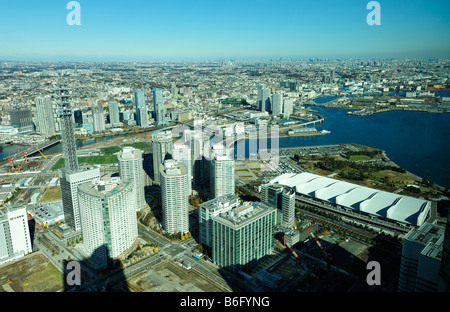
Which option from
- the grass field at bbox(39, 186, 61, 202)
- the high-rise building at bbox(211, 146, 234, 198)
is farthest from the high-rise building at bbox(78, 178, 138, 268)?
the grass field at bbox(39, 186, 61, 202)

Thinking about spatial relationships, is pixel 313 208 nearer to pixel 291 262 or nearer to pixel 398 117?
pixel 291 262

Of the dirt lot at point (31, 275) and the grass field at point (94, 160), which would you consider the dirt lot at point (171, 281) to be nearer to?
the dirt lot at point (31, 275)

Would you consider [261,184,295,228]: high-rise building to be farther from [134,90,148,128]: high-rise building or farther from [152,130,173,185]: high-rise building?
[134,90,148,128]: high-rise building

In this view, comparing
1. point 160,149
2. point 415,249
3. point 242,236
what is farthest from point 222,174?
point 415,249

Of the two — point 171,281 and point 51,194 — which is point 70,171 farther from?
point 171,281

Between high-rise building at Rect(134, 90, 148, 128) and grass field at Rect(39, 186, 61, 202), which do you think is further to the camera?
high-rise building at Rect(134, 90, 148, 128)

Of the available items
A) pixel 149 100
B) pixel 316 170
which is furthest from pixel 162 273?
pixel 149 100
